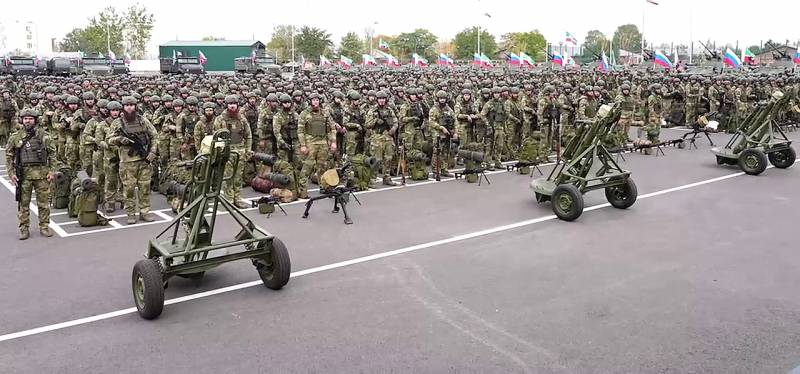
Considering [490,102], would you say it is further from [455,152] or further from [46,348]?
[46,348]

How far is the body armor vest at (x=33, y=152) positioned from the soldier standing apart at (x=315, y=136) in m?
4.00

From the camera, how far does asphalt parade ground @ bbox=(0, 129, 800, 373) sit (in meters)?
5.38

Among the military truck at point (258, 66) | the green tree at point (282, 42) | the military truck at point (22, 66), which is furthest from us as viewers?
the green tree at point (282, 42)

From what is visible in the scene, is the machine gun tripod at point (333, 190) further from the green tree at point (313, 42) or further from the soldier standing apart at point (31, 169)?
the green tree at point (313, 42)

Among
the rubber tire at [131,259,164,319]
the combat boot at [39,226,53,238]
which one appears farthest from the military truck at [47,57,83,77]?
the rubber tire at [131,259,164,319]

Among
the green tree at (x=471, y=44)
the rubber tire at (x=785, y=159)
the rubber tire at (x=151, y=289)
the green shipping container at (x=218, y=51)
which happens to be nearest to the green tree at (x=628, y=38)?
the green tree at (x=471, y=44)

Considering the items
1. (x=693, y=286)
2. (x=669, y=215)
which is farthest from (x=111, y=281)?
(x=669, y=215)

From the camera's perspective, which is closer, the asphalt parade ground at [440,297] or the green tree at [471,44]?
the asphalt parade ground at [440,297]

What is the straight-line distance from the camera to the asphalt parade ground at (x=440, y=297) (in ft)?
17.7

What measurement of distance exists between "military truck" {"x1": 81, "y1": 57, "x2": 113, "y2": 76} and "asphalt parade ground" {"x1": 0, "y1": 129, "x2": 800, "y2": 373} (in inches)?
1335

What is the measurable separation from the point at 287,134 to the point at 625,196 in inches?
241

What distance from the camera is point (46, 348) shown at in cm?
556

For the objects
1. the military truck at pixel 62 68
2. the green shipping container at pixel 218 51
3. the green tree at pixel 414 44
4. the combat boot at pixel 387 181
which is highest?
the green tree at pixel 414 44

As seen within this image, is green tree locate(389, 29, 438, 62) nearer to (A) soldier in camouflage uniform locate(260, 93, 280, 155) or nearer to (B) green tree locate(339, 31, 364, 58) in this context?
(B) green tree locate(339, 31, 364, 58)
